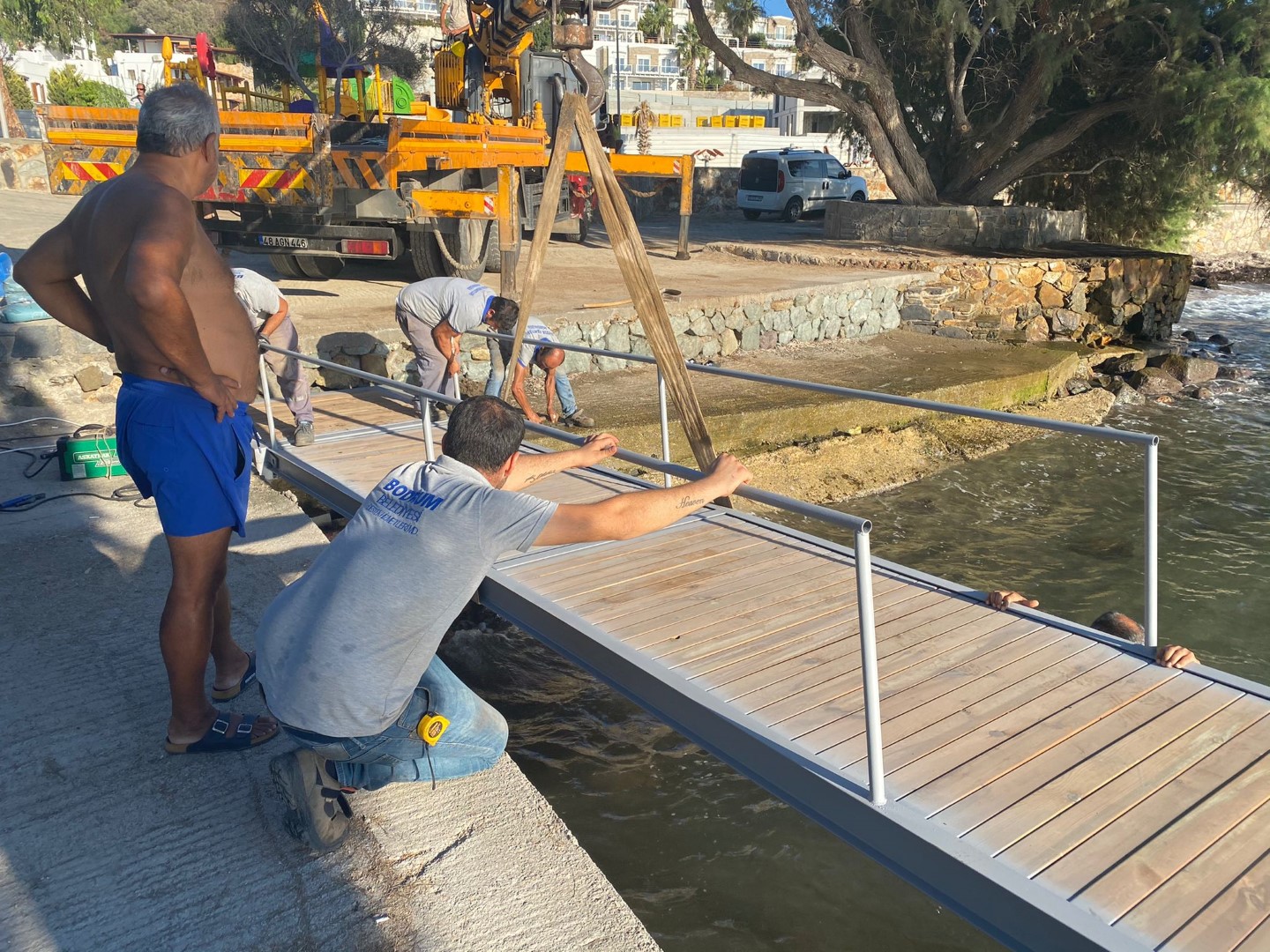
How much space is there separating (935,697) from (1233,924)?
111cm

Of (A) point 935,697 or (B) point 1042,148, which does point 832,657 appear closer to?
(A) point 935,697

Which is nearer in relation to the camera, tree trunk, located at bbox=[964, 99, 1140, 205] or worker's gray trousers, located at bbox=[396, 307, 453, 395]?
worker's gray trousers, located at bbox=[396, 307, 453, 395]

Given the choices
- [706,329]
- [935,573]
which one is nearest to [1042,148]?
[706,329]

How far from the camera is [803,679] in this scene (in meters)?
3.32

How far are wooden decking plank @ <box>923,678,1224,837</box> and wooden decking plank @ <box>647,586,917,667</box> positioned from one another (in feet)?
3.06

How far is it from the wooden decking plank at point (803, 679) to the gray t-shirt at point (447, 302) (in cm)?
387

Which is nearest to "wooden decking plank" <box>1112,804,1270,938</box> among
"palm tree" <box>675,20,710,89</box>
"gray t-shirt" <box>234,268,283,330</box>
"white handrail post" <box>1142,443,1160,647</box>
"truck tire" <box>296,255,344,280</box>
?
"white handrail post" <box>1142,443,1160,647</box>

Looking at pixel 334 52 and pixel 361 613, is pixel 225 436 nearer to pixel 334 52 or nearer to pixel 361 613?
pixel 361 613

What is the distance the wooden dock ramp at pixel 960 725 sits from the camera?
236 cm

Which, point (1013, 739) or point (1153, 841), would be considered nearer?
point (1153, 841)

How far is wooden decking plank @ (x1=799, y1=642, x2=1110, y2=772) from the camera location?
2.91m

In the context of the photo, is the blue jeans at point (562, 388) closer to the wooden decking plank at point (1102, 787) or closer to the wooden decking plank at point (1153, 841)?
the wooden decking plank at point (1102, 787)

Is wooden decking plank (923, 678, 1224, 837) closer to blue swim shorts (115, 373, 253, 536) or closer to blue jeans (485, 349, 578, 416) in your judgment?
blue swim shorts (115, 373, 253, 536)

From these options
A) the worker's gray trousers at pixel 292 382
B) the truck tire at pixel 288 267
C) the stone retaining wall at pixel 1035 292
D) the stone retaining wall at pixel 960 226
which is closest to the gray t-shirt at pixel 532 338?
the worker's gray trousers at pixel 292 382
